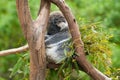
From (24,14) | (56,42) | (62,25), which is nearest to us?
(24,14)

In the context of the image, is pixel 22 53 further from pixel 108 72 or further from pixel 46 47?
pixel 108 72

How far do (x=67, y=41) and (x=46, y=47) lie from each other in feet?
0.33

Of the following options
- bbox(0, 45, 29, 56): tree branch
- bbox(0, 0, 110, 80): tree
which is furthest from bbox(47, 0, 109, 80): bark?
bbox(0, 45, 29, 56): tree branch

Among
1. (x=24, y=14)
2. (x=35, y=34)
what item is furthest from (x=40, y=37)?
(x=24, y=14)

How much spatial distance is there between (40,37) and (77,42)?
0.17 meters

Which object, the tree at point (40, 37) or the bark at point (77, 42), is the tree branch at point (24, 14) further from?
the bark at point (77, 42)

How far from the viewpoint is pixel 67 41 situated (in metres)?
2.21

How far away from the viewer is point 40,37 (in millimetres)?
2119

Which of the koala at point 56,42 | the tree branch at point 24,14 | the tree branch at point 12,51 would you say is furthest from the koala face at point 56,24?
the tree branch at point 24,14

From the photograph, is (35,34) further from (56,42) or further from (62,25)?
(62,25)

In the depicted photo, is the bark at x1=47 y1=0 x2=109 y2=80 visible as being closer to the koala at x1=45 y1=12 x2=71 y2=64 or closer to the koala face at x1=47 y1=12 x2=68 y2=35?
the koala at x1=45 y1=12 x2=71 y2=64

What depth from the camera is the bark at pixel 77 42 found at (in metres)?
2.10

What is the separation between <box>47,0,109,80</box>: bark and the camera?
210 cm

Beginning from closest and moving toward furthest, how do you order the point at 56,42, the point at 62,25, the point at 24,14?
the point at 24,14
the point at 56,42
the point at 62,25
